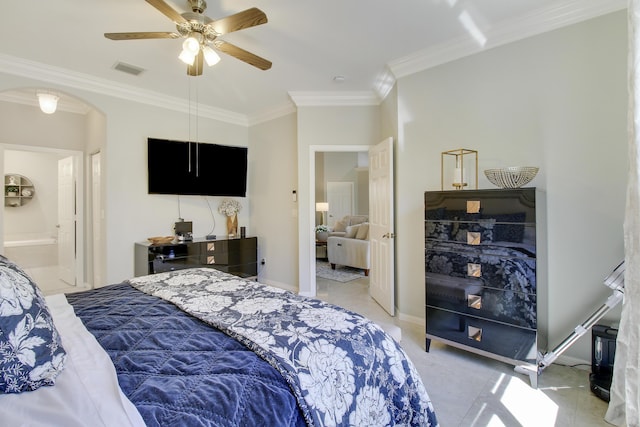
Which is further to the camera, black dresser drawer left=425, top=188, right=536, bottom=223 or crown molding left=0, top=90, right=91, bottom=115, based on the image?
crown molding left=0, top=90, right=91, bottom=115

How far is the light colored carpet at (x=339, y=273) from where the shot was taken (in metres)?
5.17

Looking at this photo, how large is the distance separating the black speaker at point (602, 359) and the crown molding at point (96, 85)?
4824 mm

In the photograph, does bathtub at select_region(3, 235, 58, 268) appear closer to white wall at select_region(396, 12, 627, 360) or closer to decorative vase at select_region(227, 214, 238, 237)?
decorative vase at select_region(227, 214, 238, 237)

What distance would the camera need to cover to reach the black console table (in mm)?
3639

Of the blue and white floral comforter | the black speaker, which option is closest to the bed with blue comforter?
the blue and white floral comforter

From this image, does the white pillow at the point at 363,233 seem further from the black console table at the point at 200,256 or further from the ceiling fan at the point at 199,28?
the ceiling fan at the point at 199,28

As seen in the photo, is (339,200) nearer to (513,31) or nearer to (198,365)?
(513,31)

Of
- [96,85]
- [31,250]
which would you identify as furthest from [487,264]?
[31,250]

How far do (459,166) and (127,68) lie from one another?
11.7 ft

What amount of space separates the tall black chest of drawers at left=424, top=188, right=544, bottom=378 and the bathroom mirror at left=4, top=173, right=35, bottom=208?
25.1 feet

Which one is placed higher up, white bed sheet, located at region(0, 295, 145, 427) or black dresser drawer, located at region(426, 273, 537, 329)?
white bed sheet, located at region(0, 295, 145, 427)

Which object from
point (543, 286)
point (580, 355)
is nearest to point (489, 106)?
point (543, 286)

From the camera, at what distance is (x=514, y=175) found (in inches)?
86.7

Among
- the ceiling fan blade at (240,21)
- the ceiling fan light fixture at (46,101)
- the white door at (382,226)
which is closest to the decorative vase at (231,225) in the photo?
the white door at (382,226)
